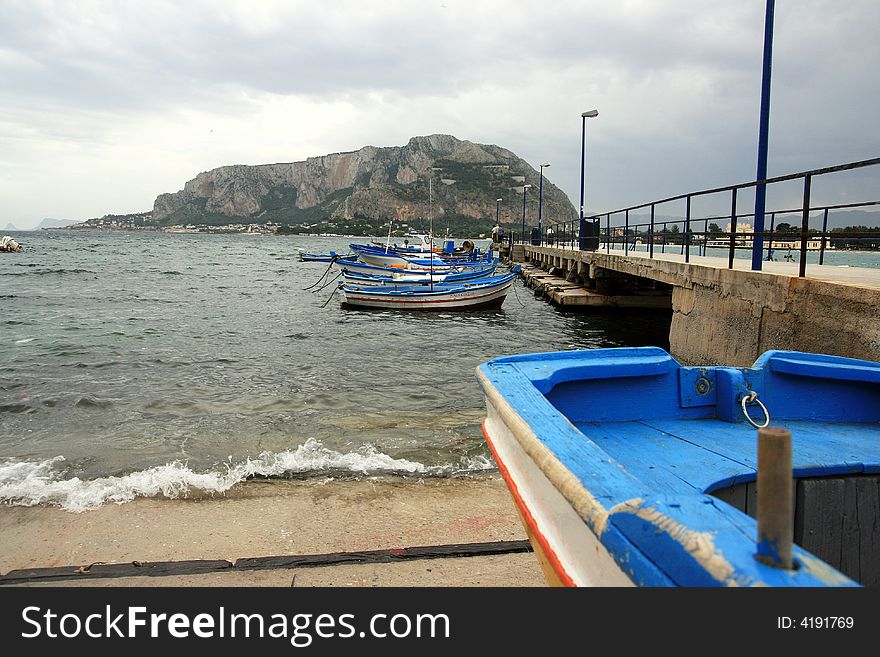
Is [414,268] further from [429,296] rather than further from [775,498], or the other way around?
[775,498]

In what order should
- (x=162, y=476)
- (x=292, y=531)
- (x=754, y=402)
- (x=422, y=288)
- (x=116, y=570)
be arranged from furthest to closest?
(x=422, y=288) < (x=162, y=476) < (x=292, y=531) < (x=116, y=570) < (x=754, y=402)

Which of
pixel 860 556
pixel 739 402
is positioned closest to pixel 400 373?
pixel 739 402

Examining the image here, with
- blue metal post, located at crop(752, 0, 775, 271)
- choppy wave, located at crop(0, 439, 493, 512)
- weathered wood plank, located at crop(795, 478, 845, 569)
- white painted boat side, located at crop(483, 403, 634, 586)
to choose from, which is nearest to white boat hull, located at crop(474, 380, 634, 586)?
white painted boat side, located at crop(483, 403, 634, 586)

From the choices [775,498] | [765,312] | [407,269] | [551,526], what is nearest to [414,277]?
[407,269]

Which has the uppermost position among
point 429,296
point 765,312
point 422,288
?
point 765,312

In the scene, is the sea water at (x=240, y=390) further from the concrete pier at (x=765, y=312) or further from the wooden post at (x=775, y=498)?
the wooden post at (x=775, y=498)

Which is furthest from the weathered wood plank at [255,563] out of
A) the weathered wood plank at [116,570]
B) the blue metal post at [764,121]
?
the blue metal post at [764,121]

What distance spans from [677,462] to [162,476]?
5.15 m

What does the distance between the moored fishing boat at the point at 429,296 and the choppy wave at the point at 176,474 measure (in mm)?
13417

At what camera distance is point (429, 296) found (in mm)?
20109

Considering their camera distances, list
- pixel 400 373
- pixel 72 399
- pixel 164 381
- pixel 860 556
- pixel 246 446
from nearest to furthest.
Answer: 1. pixel 860 556
2. pixel 246 446
3. pixel 72 399
4. pixel 164 381
5. pixel 400 373
